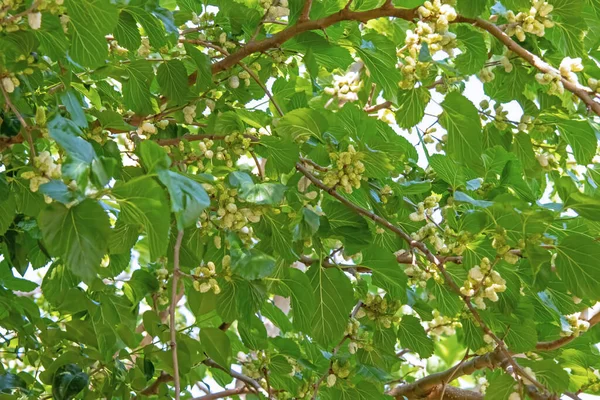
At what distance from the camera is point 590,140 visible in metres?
2.17

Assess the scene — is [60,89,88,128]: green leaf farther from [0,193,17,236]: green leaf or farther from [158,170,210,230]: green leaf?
[158,170,210,230]: green leaf

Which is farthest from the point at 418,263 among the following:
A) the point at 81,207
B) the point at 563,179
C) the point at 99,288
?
the point at 81,207

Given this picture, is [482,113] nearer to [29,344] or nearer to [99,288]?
[99,288]

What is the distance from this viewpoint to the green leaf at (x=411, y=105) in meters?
2.19

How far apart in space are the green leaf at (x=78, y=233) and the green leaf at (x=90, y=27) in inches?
22.6

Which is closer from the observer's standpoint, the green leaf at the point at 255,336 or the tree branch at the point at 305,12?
the tree branch at the point at 305,12

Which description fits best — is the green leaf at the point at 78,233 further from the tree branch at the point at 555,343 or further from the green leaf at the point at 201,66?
the tree branch at the point at 555,343

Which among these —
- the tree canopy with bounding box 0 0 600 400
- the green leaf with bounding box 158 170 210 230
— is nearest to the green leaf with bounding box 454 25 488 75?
the tree canopy with bounding box 0 0 600 400

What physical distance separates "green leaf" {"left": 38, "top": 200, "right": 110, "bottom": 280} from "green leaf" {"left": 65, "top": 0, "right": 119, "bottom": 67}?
0.57m

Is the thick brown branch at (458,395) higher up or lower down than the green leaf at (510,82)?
lower down

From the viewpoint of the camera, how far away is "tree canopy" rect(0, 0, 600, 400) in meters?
1.78

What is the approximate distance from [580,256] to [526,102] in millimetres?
757

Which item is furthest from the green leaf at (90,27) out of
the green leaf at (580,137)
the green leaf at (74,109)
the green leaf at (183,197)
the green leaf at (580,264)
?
the green leaf at (580,137)

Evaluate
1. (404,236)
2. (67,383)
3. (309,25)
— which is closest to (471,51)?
(309,25)
